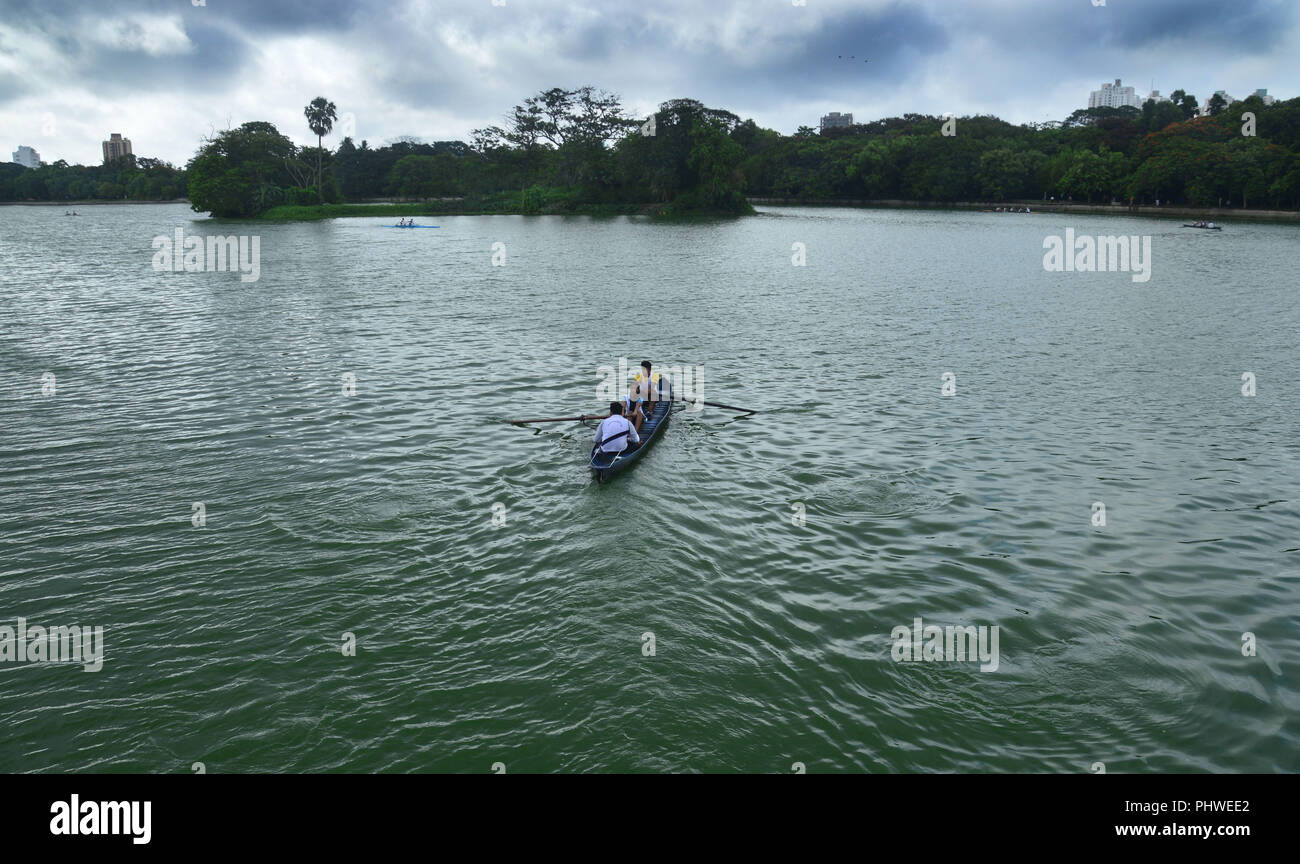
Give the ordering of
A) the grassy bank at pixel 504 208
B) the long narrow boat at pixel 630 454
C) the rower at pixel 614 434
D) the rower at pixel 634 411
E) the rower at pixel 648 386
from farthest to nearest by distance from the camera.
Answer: the grassy bank at pixel 504 208 → the rower at pixel 648 386 → the rower at pixel 634 411 → the rower at pixel 614 434 → the long narrow boat at pixel 630 454

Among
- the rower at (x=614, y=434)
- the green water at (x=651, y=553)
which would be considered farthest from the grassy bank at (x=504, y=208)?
the rower at (x=614, y=434)

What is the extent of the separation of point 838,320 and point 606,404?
18.4 metres

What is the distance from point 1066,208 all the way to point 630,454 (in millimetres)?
134817

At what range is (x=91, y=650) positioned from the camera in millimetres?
11281

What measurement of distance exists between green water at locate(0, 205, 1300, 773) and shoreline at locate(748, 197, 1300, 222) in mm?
94619

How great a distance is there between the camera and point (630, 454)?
59.8ft

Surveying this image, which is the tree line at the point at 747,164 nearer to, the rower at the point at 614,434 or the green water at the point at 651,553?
the green water at the point at 651,553

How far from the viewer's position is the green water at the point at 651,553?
32.4ft

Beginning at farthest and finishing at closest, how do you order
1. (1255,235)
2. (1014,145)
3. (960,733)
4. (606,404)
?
(1014,145) → (1255,235) → (606,404) → (960,733)

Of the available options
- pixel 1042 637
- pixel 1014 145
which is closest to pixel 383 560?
pixel 1042 637

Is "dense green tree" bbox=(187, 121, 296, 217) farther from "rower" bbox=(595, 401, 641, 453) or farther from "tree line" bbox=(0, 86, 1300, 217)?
"rower" bbox=(595, 401, 641, 453)

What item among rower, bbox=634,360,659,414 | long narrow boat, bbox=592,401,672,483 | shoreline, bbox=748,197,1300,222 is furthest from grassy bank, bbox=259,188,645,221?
long narrow boat, bbox=592,401,672,483

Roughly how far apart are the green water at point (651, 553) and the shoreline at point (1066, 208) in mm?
94619
